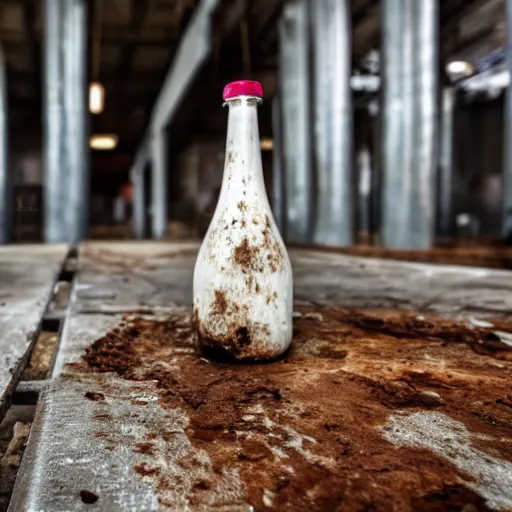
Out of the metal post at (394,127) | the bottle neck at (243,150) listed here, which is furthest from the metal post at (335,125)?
the bottle neck at (243,150)

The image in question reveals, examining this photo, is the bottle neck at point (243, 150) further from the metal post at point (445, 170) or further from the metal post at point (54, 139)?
the metal post at point (445, 170)

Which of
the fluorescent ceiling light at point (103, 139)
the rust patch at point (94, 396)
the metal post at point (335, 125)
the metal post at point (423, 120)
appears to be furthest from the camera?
the fluorescent ceiling light at point (103, 139)

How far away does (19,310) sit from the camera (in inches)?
68.2

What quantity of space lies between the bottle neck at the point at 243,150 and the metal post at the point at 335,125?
446 centimetres

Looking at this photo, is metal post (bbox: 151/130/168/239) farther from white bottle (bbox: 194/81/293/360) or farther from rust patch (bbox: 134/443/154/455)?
rust patch (bbox: 134/443/154/455)

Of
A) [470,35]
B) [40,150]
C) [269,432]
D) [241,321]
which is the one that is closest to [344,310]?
[241,321]

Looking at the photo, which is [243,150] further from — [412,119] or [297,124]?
[297,124]

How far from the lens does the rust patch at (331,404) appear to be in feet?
2.10

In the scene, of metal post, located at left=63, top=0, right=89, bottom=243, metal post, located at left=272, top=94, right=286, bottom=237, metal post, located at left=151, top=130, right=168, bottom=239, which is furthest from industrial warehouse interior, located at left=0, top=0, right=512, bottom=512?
metal post, located at left=151, top=130, right=168, bottom=239

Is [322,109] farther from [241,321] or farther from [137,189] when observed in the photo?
[137,189]

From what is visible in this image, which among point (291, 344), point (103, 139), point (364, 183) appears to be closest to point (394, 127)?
point (291, 344)

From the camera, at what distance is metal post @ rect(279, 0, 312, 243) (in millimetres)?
6027

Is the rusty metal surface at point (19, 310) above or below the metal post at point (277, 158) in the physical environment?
below

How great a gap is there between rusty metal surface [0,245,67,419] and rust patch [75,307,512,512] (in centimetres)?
17
